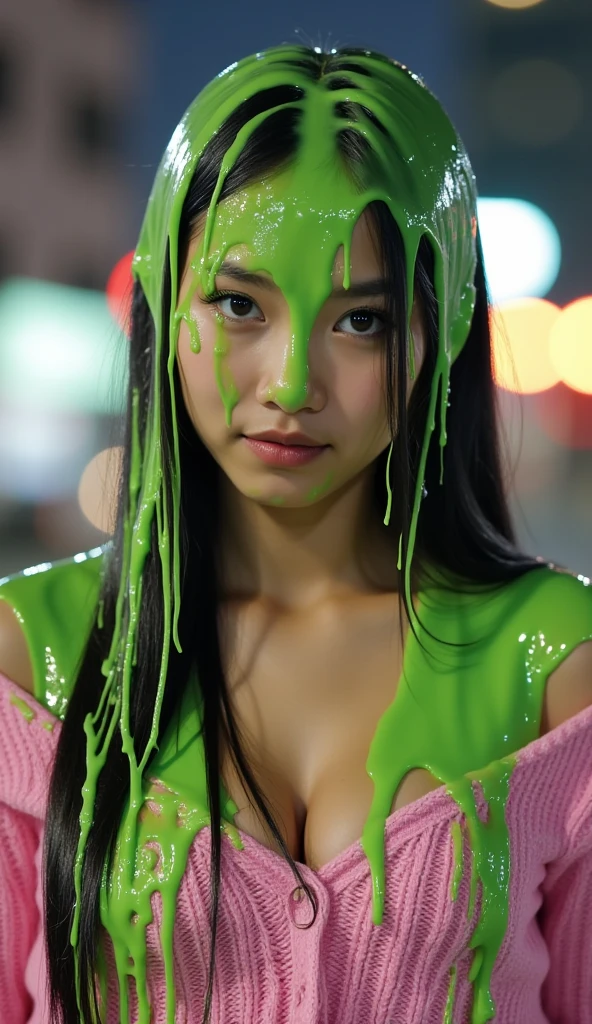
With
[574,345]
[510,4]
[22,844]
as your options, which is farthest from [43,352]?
[22,844]

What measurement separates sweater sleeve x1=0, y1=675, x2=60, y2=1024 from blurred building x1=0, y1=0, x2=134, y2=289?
5.37m

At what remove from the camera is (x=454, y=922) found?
0.88 metres

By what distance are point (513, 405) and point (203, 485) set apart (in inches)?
17.5

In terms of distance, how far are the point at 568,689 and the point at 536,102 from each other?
282cm

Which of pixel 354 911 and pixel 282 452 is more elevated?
pixel 282 452

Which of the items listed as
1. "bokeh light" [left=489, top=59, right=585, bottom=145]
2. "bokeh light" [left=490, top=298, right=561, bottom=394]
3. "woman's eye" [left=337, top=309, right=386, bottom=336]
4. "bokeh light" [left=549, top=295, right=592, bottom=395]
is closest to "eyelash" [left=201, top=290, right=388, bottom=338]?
"woman's eye" [left=337, top=309, right=386, bottom=336]

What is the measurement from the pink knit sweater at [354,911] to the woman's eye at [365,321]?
368mm

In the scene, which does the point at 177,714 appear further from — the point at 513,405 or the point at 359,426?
the point at 513,405

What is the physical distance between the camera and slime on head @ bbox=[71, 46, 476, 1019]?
0.85 m

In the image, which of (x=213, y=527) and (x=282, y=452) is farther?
(x=213, y=527)

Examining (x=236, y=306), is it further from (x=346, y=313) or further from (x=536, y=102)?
(x=536, y=102)

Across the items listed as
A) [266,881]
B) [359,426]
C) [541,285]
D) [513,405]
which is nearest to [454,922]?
[266,881]

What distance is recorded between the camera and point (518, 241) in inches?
105

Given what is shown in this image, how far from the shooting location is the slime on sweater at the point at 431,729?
0.88 meters
